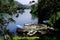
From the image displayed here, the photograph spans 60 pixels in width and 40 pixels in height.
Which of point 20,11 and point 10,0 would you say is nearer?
point 10,0

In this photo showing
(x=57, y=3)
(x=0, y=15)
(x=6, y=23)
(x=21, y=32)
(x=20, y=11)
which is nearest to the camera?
(x=0, y=15)

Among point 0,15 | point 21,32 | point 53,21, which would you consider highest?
point 0,15

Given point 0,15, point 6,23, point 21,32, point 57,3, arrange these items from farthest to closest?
point 21,32
point 57,3
point 6,23
point 0,15

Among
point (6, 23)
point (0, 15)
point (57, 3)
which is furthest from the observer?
point (57, 3)

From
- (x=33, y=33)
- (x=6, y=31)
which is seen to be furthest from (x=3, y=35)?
(x=33, y=33)

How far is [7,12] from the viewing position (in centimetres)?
1139

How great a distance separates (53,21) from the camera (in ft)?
45.2

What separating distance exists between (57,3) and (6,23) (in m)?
4.19

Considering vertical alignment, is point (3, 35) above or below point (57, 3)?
below

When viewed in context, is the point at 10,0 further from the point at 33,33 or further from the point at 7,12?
the point at 33,33

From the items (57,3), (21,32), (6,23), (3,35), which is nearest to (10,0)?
(6,23)

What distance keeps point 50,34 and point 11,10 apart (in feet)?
11.8

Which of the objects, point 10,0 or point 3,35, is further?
point 10,0

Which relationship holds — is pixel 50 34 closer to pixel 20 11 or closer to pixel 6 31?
pixel 20 11
